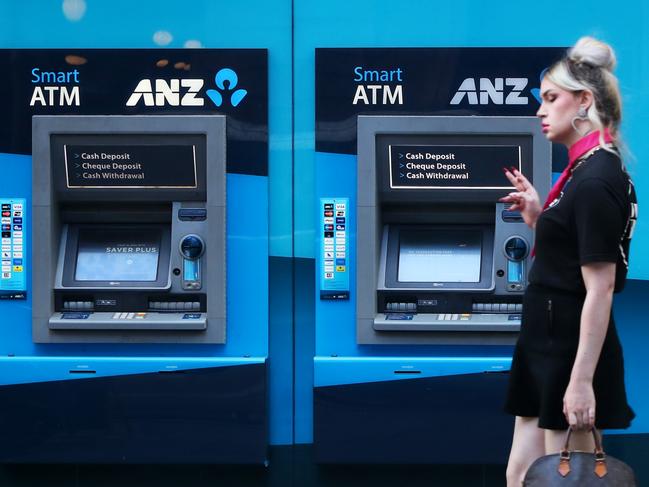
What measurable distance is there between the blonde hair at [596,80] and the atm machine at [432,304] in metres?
1.42

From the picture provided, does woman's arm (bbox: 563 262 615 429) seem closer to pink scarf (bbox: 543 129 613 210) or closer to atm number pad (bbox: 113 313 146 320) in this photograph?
pink scarf (bbox: 543 129 613 210)

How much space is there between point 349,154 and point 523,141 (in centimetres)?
76

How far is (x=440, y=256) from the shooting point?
4.36 m

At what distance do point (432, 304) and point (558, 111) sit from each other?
5.26 ft

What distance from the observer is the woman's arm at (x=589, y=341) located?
2.68 m

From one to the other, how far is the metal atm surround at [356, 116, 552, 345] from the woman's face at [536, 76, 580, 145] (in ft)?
4.44

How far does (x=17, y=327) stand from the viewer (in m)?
4.44

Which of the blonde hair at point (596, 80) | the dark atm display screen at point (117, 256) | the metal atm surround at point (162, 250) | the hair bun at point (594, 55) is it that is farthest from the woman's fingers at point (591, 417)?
the dark atm display screen at point (117, 256)

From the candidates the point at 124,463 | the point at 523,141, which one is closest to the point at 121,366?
the point at 124,463

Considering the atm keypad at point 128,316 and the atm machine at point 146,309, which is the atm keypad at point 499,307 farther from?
the atm keypad at point 128,316

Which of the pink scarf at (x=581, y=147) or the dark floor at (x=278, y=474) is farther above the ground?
the pink scarf at (x=581, y=147)

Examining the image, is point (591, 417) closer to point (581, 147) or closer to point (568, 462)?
point (568, 462)

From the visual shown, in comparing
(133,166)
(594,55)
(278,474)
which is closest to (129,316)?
(133,166)

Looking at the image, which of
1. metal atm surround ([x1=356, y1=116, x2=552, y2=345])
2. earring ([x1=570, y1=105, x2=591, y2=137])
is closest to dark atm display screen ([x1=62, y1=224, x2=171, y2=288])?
metal atm surround ([x1=356, y1=116, x2=552, y2=345])
